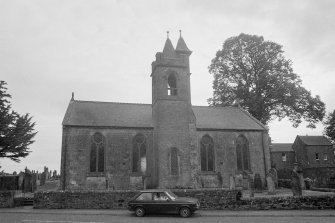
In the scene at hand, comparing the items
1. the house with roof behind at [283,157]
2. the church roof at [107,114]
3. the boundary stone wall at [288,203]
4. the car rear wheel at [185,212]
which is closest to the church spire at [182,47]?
the church roof at [107,114]

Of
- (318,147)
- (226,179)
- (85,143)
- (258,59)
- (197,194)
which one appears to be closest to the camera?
(197,194)

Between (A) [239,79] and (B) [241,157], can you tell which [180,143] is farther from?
(A) [239,79]

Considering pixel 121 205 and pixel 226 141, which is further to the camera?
pixel 226 141

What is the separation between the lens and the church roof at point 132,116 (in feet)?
103

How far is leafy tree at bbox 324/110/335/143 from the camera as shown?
60656 millimetres

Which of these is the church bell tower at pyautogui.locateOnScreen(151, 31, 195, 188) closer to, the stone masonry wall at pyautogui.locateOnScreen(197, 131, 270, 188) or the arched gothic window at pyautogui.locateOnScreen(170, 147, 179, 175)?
the arched gothic window at pyautogui.locateOnScreen(170, 147, 179, 175)

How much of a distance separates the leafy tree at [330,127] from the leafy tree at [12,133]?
5430cm

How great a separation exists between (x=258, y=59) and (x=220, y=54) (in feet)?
18.4

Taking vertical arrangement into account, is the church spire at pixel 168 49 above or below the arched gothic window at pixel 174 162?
above

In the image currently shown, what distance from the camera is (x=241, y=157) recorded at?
113ft

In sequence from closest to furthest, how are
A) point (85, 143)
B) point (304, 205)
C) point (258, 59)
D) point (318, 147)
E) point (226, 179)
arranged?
point (304, 205) → point (85, 143) → point (226, 179) → point (258, 59) → point (318, 147)

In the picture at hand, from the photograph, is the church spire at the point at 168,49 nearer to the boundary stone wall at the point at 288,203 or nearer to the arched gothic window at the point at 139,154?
the arched gothic window at the point at 139,154

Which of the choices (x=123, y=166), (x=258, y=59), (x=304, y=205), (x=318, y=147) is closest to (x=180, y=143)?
(x=123, y=166)

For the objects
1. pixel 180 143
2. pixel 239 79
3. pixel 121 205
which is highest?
pixel 239 79
